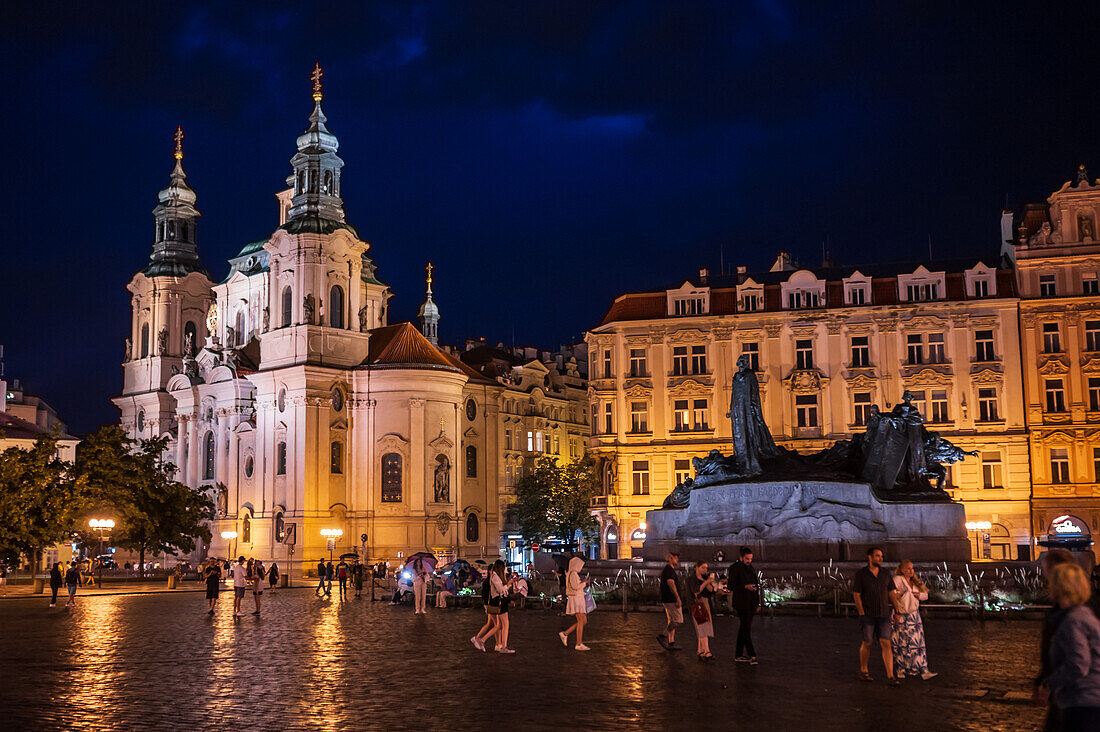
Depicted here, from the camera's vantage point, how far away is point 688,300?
6888 cm

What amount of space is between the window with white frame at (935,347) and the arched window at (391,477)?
3486 centimetres

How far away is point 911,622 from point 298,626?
56.7 ft

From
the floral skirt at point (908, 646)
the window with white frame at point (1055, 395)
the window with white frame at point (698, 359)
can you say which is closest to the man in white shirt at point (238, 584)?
the floral skirt at point (908, 646)

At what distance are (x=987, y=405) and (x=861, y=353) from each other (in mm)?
7096

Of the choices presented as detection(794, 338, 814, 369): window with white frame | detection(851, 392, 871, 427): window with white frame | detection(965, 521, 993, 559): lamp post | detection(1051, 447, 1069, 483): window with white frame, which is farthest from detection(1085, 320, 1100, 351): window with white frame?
detection(794, 338, 814, 369): window with white frame

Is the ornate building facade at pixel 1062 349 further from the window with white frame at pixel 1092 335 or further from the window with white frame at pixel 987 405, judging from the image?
the window with white frame at pixel 987 405

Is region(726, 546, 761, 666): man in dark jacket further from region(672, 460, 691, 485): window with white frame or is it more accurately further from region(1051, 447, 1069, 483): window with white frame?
region(1051, 447, 1069, 483): window with white frame

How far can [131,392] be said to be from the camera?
97312mm

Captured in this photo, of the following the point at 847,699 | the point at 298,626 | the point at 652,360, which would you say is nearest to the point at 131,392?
the point at 652,360

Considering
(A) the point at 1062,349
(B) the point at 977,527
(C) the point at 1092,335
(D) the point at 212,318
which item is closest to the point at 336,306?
(D) the point at 212,318

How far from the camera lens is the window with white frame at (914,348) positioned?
214 ft

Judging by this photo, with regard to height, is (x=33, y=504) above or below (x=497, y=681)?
above

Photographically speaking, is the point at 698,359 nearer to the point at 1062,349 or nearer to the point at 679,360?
the point at 679,360

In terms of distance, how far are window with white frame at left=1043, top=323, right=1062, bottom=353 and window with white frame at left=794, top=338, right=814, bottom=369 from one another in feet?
39.5
